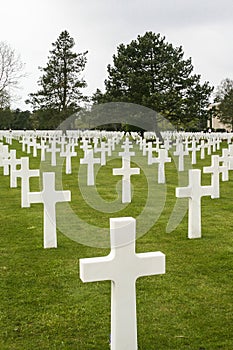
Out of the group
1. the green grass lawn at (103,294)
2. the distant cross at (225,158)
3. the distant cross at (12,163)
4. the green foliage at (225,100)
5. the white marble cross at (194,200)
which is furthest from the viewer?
the green foliage at (225,100)

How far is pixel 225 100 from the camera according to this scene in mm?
59531

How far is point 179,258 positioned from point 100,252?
90cm

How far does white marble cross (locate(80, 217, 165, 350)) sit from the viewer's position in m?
3.02

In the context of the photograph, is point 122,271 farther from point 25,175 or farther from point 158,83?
point 158,83

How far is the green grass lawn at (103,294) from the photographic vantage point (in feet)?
12.1

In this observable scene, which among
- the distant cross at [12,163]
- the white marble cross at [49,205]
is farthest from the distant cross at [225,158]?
the white marble cross at [49,205]

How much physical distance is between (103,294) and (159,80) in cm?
2952

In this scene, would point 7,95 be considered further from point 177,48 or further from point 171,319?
point 171,319

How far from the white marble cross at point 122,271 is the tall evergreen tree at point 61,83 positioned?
43.8 m

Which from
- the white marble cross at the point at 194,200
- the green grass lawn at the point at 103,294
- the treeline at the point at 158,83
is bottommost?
the green grass lawn at the point at 103,294

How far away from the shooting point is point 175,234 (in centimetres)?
688

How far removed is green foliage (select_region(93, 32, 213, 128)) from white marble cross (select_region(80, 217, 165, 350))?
1154 inches

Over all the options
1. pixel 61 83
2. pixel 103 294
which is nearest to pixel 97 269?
pixel 103 294

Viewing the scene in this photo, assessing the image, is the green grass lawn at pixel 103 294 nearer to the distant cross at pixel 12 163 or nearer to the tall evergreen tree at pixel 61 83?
the distant cross at pixel 12 163
